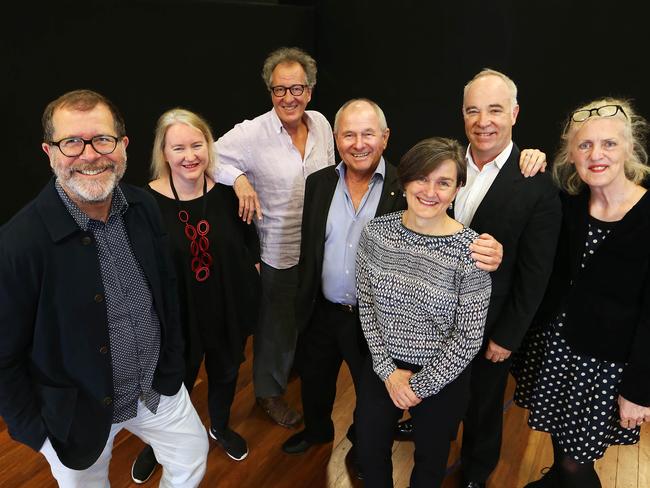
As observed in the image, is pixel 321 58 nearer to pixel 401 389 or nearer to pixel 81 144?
pixel 81 144

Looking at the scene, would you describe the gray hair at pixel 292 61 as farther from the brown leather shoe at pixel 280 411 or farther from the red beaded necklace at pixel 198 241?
the brown leather shoe at pixel 280 411

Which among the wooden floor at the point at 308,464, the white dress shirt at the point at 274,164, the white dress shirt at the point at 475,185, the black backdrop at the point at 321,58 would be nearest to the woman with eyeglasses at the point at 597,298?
the white dress shirt at the point at 475,185

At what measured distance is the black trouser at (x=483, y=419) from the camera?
204 centimetres

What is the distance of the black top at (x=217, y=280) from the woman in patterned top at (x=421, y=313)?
0.62 m

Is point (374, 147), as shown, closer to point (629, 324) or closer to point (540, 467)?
point (629, 324)

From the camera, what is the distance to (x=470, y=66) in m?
3.30

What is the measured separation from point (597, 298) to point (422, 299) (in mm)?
655

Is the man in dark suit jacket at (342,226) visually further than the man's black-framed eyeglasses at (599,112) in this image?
Yes

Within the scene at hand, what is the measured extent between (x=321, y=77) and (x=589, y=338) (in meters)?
3.10

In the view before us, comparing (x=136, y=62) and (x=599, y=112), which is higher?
(x=136, y=62)

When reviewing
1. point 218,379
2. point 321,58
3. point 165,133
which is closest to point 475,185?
point 165,133

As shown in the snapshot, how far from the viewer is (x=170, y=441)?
72.3 inches

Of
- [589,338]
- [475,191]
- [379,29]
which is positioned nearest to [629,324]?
[589,338]

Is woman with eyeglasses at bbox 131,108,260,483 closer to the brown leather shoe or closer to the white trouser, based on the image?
the white trouser
